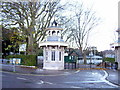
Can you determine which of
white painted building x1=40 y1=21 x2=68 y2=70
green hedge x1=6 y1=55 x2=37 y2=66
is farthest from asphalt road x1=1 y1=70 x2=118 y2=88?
green hedge x1=6 y1=55 x2=37 y2=66

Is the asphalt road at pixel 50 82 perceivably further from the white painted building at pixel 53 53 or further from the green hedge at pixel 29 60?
the green hedge at pixel 29 60

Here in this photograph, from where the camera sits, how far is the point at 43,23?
112 feet

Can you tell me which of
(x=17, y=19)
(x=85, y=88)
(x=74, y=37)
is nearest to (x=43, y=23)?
(x=17, y=19)

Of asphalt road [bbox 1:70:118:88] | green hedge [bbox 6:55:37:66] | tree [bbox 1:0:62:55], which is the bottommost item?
asphalt road [bbox 1:70:118:88]

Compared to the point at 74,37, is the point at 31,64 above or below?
below

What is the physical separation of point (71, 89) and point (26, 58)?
1838 cm

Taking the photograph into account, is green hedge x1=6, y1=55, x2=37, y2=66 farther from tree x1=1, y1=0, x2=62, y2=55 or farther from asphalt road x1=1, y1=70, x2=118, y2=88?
asphalt road x1=1, y1=70, x2=118, y2=88

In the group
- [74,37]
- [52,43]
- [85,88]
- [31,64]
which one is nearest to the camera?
[85,88]

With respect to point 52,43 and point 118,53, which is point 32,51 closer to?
point 52,43

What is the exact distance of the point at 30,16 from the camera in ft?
98.4

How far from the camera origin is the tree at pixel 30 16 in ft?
96.4

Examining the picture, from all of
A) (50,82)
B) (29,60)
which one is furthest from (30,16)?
(50,82)

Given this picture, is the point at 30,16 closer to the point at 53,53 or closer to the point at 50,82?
the point at 53,53

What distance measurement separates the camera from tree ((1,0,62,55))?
29375mm
